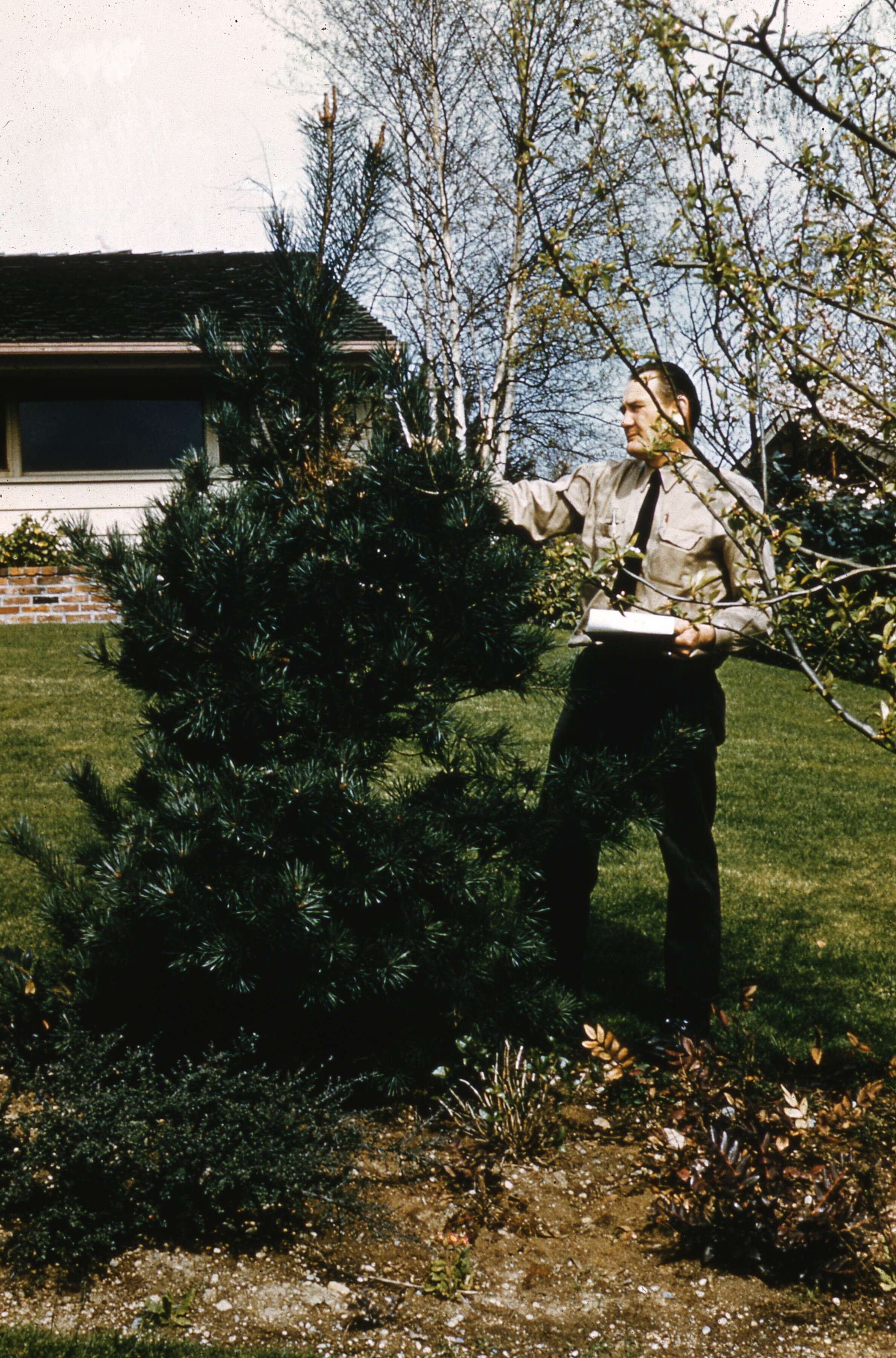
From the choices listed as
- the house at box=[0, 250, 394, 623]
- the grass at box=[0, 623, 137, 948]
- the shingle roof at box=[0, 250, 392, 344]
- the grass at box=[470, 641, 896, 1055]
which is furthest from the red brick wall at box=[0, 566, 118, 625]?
the grass at box=[470, 641, 896, 1055]

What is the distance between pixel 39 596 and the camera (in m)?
12.0

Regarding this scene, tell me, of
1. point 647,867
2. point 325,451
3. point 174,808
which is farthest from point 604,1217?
point 647,867

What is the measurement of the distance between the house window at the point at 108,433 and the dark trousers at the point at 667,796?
502 inches

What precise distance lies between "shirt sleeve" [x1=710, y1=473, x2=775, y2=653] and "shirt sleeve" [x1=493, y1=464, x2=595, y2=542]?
45 centimetres

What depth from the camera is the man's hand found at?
3.09 meters

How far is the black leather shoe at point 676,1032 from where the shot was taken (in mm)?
3506

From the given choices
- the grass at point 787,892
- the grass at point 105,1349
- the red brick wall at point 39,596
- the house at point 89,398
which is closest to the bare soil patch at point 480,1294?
the grass at point 105,1349

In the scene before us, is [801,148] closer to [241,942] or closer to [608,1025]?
[241,942]

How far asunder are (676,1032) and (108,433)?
13.8m

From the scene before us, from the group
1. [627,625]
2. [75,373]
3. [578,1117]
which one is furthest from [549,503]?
[75,373]

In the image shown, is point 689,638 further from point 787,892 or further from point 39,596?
point 39,596

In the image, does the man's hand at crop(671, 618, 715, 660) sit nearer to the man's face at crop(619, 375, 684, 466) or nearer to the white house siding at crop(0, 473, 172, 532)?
the man's face at crop(619, 375, 684, 466)

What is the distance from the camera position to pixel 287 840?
290 cm

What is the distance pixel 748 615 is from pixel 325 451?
1.27 m
